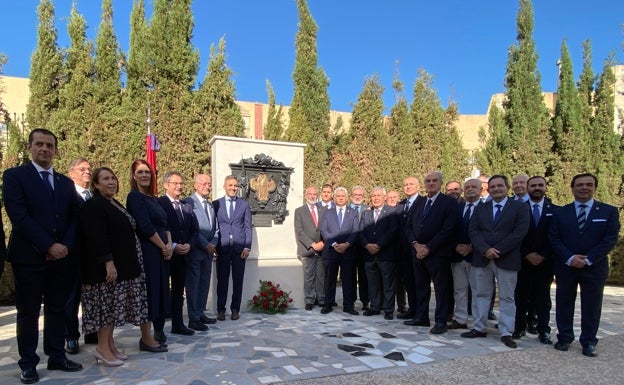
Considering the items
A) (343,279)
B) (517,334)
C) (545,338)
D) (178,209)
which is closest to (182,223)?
(178,209)

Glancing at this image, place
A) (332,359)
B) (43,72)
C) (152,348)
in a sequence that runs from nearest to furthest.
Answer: (332,359), (152,348), (43,72)

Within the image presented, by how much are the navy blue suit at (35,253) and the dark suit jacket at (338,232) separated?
3575 millimetres

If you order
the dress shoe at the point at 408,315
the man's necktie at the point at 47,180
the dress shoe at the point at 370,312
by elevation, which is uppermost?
the man's necktie at the point at 47,180

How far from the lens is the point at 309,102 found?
13789 millimetres

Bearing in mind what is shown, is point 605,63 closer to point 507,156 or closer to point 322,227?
point 507,156

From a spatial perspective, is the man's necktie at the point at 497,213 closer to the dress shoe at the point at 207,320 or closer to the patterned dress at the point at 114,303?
the dress shoe at the point at 207,320

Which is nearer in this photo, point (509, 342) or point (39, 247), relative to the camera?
point (39, 247)

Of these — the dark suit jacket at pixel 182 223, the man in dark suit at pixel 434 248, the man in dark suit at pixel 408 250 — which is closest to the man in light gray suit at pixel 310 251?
the man in dark suit at pixel 408 250

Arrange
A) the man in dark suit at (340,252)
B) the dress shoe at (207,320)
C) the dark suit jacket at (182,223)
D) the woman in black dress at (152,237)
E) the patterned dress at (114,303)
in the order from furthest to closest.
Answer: the man in dark suit at (340,252) < the dress shoe at (207,320) < the dark suit jacket at (182,223) < the woman in black dress at (152,237) < the patterned dress at (114,303)

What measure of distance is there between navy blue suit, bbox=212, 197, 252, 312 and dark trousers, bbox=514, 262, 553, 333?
11.4 ft

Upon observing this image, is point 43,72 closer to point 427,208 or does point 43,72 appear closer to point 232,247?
point 232,247

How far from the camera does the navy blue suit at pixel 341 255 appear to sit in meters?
6.40

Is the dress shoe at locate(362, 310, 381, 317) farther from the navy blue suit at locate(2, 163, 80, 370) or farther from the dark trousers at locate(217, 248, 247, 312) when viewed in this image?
the navy blue suit at locate(2, 163, 80, 370)

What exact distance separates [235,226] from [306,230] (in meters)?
1.22
